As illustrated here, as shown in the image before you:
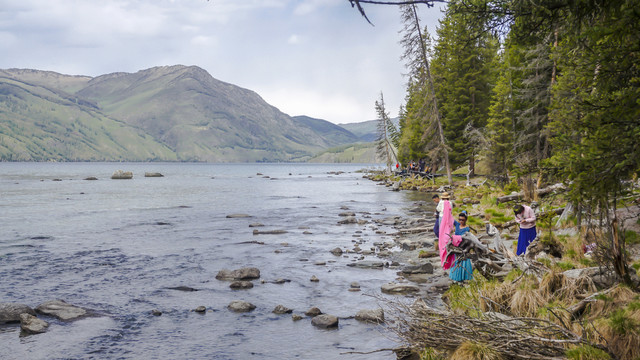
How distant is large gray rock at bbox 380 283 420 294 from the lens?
13.6m

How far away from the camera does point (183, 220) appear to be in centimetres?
3375

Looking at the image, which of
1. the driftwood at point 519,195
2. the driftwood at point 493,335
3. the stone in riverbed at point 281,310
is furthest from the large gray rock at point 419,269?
the driftwood at point 519,195

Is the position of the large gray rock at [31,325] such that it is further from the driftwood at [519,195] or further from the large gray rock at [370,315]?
the driftwood at [519,195]

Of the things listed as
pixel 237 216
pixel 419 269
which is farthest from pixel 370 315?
pixel 237 216

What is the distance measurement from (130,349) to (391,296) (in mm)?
7132

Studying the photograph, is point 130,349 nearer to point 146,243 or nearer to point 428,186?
point 146,243

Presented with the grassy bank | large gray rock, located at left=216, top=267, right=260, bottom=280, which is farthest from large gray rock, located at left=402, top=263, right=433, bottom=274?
large gray rock, located at left=216, top=267, right=260, bottom=280

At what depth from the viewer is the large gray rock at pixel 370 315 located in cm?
1138

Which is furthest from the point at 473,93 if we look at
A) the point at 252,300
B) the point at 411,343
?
the point at 411,343

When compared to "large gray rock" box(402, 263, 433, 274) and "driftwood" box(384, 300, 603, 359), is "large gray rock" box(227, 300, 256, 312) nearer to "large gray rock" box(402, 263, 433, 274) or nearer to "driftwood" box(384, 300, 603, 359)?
"large gray rock" box(402, 263, 433, 274)

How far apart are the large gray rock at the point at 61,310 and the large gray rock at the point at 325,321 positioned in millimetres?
6499

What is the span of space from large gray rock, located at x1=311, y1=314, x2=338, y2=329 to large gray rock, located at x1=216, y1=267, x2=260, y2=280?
5365 mm

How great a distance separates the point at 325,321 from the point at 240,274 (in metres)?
6.05

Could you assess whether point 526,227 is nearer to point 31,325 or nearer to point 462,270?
point 462,270
